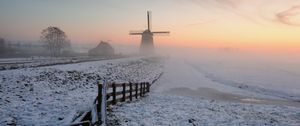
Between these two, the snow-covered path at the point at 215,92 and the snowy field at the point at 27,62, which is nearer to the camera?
the snow-covered path at the point at 215,92

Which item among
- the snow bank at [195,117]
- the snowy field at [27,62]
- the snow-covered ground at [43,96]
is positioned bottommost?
the snow bank at [195,117]

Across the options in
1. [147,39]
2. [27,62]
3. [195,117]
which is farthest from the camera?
[147,39]

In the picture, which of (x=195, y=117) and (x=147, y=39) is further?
(x=147, y=39)

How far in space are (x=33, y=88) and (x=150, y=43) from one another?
90.0 meters

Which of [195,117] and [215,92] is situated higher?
[195,117]

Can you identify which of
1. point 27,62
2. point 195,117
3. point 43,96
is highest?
point 27,62

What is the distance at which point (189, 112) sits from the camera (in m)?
14.6

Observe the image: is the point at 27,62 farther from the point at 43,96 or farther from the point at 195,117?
the point at 195,117

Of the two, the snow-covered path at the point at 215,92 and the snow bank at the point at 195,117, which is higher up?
the snow bank at the point at 195,117

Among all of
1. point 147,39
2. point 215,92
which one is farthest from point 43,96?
point 147,39

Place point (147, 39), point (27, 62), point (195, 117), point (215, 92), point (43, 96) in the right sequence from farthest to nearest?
1. point (147, 39)
2. point (27, 62)
3. point (215, 92)
4. point (43, 96)
5. point (195, 117)

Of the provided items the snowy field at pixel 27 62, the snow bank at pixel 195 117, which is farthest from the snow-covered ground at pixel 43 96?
the snowy field at pixel 27 62

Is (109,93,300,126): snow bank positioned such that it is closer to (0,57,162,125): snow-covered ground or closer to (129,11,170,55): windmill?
(0,57,162,125): snow-covered ground

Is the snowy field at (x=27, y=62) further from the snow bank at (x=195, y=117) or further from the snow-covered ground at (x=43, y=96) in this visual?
the snow bank at (x=195, y=117)
